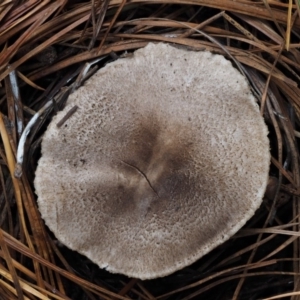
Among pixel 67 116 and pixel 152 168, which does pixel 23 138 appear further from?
pixel 152 168

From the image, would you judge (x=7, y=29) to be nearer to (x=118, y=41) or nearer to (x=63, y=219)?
(x=118, y=41)

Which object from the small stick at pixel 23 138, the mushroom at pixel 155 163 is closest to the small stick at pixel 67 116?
the mushroom at pixel 155 163

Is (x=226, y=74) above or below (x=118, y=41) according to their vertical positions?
below

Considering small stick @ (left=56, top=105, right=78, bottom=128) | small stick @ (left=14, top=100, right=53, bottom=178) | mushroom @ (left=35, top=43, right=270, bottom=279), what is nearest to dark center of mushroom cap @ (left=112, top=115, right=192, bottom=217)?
mushroom @ (left=35, top=43, right=270, bottom=279)

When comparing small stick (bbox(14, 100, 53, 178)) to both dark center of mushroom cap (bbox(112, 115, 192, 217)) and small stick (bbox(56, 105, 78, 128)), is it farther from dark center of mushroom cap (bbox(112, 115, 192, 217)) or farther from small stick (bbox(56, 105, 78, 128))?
dark center of mushroom cap (bbox(112, 115, 192, 217))

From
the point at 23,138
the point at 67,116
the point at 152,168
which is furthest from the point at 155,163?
the point at 23,138

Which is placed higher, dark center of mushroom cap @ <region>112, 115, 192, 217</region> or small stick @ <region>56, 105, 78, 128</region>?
small stick @ <region>56, 105, 78, 128</region>

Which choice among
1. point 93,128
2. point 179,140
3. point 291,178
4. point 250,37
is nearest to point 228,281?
point 291,178

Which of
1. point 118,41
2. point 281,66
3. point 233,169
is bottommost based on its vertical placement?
point 233,169
